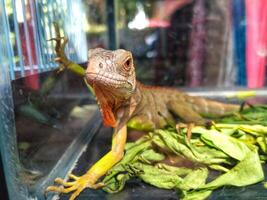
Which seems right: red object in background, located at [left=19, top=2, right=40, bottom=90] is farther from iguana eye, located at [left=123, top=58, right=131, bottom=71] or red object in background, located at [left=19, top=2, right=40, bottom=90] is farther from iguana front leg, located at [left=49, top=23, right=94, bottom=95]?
iguana eye, located at [left=123, top=58, right=131, bottom=71]

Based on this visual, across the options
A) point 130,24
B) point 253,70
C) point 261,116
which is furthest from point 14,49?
point 253,70

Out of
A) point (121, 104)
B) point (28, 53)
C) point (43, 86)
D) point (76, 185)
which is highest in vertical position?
point (28, 53)

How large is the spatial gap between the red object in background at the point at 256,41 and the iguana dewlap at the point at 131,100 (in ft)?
3.82

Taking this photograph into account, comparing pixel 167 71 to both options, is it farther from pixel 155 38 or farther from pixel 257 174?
pixel 257 174

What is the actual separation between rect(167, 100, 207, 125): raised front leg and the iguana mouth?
512mm

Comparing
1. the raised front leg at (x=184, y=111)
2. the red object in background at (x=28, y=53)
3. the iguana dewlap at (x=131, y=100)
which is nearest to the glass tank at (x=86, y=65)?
the red object in background at (x=28, y=53)

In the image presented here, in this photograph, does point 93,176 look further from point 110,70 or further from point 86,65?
point 86,65

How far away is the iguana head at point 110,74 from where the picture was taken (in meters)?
1.26

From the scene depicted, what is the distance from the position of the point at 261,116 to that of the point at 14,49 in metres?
1.05

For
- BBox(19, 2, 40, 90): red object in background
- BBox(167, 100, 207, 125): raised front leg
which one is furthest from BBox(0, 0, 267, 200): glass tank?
BBox(167, 100, 207, 125): raised front leg

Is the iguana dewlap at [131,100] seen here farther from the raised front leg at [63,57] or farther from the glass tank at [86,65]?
the raised front leg at [63,57]

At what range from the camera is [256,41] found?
3000 millimetres

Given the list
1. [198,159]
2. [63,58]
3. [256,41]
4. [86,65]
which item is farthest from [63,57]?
[256,41]

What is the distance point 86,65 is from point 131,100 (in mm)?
270
